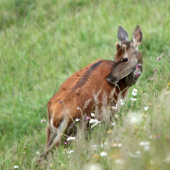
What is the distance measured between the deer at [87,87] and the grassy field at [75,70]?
0.82 ft

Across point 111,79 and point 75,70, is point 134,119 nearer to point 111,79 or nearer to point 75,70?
point 111,79

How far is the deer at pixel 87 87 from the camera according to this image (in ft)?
14.3

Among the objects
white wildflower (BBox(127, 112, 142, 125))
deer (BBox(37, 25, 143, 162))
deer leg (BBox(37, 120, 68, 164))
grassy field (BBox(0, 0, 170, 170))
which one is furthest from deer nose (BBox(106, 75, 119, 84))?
white wildflower (BBox(127, 112, 142, 125))

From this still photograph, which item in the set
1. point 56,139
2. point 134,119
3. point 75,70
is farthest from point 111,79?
point 75,70

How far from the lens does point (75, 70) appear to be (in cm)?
718

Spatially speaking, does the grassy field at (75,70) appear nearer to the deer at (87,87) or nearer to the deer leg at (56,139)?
the deer leg at (56,139)

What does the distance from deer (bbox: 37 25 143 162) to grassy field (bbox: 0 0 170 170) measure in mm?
250

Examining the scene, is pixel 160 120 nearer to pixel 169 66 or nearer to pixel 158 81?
pixel 158 81

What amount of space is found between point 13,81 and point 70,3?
3361 millimetres

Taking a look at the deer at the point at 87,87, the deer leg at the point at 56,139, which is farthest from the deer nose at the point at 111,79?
the deer leg at the point at 56,139

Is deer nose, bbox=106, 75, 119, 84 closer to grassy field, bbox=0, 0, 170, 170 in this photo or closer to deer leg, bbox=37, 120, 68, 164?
grassy field, bbox=0, 0, 170, 170

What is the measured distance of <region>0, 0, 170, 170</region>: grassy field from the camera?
10.1 feet

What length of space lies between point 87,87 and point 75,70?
2469mm

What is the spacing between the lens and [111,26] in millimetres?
8258
